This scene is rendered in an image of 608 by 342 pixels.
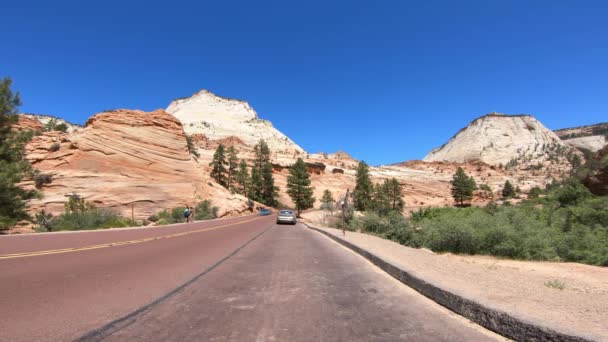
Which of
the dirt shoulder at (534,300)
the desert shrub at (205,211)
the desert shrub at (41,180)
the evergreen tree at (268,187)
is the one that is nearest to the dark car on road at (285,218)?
the desert shrub at (205,211)

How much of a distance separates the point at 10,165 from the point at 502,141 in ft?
584

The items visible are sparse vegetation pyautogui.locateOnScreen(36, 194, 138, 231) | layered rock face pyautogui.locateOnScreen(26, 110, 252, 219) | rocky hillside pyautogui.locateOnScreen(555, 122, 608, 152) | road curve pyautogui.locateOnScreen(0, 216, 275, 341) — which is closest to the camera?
road curve pyautogui.locateOnScreen(0, 216, 275, 341)

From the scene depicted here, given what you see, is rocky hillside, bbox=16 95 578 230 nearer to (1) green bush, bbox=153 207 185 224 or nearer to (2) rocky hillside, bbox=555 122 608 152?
(1) green bush, bbox=153 207 185 224

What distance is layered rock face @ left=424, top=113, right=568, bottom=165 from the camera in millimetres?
147250

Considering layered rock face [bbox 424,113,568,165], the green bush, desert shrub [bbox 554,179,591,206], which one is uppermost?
layered rock face [bbox 424,113,568,165]

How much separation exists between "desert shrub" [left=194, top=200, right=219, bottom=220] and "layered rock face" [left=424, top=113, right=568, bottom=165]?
133252 mm

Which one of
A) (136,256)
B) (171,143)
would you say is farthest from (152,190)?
(136,256)

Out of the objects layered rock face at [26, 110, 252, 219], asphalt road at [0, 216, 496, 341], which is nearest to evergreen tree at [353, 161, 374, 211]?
layered rock face at [26, 110, 252, 219]

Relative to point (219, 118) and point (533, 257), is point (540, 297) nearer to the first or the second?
point (533, 257)

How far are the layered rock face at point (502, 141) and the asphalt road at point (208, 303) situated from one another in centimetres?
15608

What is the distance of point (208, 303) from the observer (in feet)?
15.9

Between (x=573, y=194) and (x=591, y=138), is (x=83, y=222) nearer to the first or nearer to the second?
(x=573, y=194)

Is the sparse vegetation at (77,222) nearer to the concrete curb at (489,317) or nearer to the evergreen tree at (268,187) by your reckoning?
the concrete curb at (489,317)

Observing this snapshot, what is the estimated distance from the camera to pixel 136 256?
9125mm
